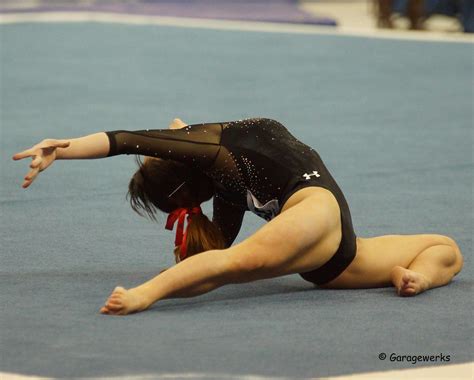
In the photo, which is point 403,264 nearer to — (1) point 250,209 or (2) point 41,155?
(1) point 250,209

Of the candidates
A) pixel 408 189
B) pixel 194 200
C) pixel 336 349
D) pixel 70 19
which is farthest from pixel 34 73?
pixel 336 349

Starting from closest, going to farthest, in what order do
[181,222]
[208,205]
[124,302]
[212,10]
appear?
[124,302], [181,222], [208,205], [212,10]

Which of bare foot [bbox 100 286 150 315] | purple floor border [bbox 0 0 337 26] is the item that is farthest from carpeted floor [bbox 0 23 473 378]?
purple floor border [bbox 0 0 337 26]

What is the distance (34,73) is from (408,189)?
3.60 m

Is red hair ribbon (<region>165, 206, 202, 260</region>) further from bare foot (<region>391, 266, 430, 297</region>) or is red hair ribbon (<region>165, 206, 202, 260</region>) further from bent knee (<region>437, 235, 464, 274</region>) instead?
bent knee (<region>437, 235, 464, 274</region>)

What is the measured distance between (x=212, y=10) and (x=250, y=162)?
25.7 ft

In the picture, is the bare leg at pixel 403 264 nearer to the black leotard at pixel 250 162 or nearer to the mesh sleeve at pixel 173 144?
the black leotard at pixel 250 162

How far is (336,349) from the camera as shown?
8.13 ft

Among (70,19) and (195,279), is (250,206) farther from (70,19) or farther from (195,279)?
(70,19)

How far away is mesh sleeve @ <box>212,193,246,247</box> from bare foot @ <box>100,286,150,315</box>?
1.29ft

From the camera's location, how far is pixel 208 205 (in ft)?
13.3

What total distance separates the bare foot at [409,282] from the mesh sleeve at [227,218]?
17.5 inches

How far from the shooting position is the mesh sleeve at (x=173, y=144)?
9.10 feet

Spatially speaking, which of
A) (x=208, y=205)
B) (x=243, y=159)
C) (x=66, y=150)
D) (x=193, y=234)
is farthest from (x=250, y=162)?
(x=208, y=205)
